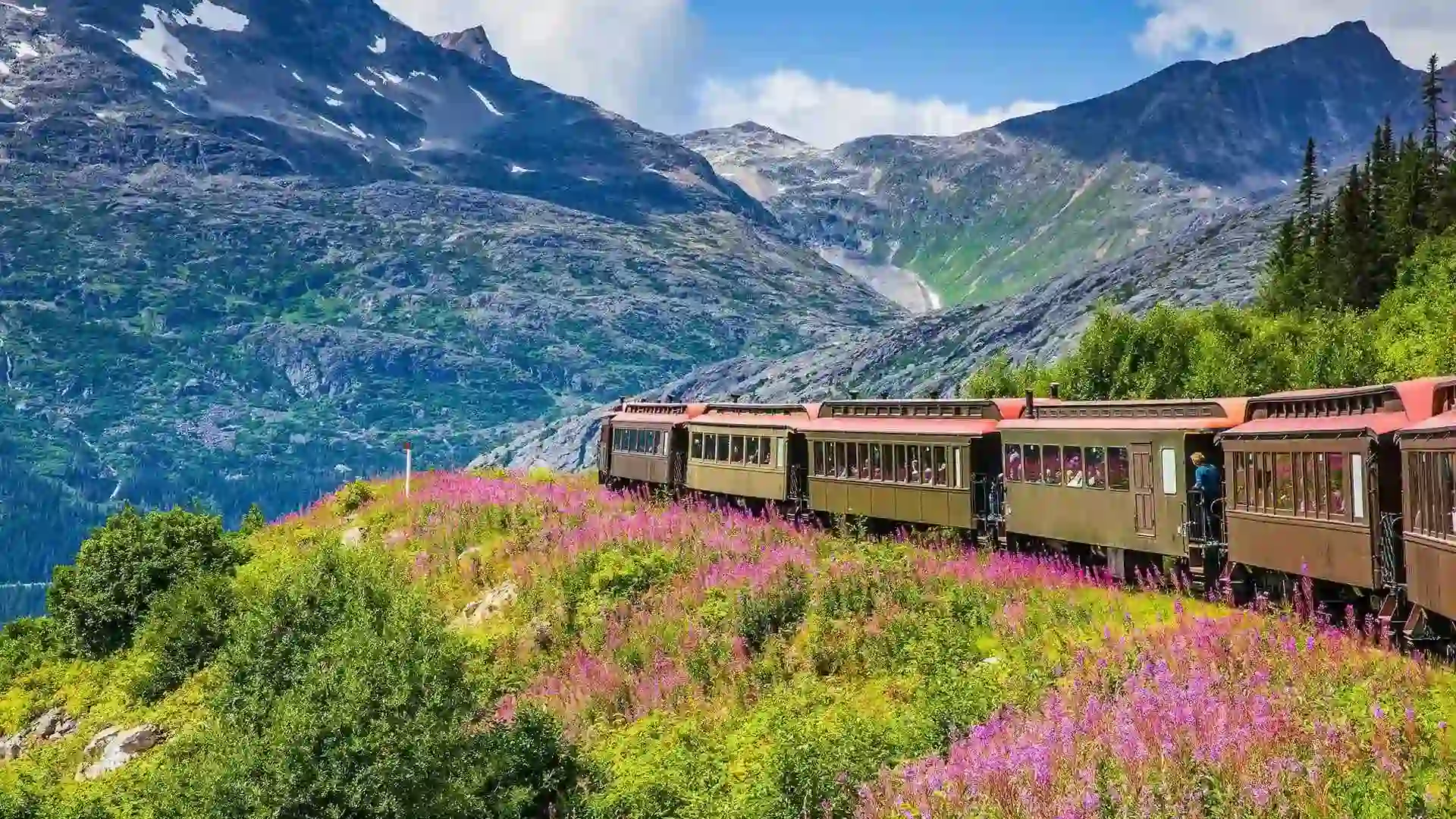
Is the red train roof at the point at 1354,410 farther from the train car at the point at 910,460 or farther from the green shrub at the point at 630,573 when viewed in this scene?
the green shrub at the point at 630,573

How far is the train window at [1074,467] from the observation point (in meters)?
23.6

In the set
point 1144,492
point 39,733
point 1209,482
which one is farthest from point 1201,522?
point 39,733

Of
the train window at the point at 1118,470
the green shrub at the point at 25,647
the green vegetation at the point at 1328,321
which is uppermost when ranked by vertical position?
the green vegetation at the point at 1328,321

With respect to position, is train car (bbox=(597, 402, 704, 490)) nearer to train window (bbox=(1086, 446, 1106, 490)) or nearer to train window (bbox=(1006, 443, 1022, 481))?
train window (bbox=(1006, 443, 1022, 481))

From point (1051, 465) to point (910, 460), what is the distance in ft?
14.7

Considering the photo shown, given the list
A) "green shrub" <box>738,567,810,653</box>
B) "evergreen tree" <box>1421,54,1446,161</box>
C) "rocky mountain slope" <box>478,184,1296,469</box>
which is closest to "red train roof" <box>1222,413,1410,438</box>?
"green shrub" <box>738,567,810,653</box>

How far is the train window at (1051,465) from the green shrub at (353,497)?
78.5ft

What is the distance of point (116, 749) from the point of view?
24.7m

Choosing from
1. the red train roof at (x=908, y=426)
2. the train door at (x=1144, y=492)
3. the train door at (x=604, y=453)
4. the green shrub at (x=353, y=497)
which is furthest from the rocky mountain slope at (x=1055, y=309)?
the train door at (x=1144, y=492)

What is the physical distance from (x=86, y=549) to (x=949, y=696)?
2735cm

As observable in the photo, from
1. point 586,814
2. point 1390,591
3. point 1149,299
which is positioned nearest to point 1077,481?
point 1390,591

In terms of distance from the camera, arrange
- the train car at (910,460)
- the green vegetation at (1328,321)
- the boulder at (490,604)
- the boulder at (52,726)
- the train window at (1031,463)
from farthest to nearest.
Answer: the green vegetation at (1328,321) < the boulder at (52,726) < the train car at (910,460) < the boulder at (490,604) < the train window at (1031,463)

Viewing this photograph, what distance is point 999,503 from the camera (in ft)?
87.1

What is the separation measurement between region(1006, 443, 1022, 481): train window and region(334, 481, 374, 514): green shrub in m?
22.8
